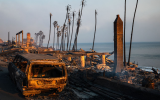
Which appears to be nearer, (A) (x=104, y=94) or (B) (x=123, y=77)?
(A) (x=104, y=94)

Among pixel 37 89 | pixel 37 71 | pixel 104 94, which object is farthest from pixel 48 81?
pixel 104 94

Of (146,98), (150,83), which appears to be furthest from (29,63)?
(150,83)

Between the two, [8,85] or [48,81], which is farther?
[8,85]

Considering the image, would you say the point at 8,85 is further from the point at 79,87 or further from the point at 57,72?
the point at 79,87

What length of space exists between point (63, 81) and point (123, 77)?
6.41 metres

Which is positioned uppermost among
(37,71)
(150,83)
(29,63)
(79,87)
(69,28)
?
(69,28)

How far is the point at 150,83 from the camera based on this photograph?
319 inches

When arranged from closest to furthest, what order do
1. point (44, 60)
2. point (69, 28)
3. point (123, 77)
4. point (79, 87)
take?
point (44, 60) → point (79, 87) → point (123, 77) → point (69, 28)

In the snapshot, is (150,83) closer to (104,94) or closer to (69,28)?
(104,94)

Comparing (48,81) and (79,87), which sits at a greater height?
(48,81)

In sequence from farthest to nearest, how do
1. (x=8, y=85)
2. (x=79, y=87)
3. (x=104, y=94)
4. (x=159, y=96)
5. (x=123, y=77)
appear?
(x=123, y=77)
(x=79, y=87)
(x=8, y=85)
(x=104, y=94)
(x=159, y=96)

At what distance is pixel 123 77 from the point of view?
11.9 metres

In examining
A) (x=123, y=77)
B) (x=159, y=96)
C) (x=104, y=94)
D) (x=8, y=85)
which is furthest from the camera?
(x=123, y=77)

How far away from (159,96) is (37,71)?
612cm
